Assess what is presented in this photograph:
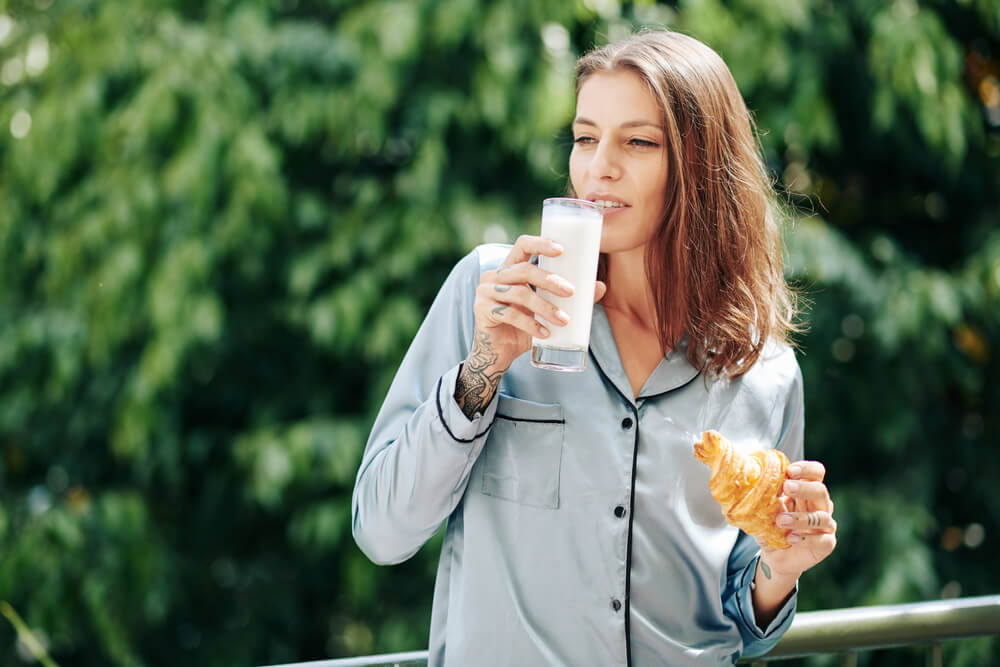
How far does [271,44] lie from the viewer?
12.6ft

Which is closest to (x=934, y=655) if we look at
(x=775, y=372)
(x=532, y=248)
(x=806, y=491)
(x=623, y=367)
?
(x=775, y=372)

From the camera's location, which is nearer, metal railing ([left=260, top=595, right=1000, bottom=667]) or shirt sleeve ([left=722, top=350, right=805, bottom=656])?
shirt sleeve ([left=722, top=350, right=805, bottom=656])

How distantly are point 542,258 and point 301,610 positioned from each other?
3576mm

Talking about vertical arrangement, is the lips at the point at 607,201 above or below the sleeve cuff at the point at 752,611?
above

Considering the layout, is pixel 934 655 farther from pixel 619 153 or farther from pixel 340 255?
pixel 340 255

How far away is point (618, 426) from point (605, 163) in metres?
0.37

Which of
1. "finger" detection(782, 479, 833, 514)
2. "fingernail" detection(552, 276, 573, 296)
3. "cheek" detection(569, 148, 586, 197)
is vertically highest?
"cheek" detection(569, 148, 586, 197)

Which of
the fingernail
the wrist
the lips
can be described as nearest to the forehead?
the lips

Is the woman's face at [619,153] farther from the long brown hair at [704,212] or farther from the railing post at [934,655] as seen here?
the railing post at [934,655]

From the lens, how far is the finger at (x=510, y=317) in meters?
1.29

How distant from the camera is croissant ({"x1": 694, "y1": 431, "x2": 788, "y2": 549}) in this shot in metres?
1.32

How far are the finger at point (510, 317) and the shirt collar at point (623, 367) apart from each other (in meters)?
0.21

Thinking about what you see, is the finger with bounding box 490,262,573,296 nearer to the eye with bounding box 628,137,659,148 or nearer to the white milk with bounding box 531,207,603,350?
the white milk with bounding box 531,207,603,350

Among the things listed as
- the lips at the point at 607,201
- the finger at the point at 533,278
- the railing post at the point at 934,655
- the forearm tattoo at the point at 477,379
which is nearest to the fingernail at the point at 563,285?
the finger at the point at 533,278
